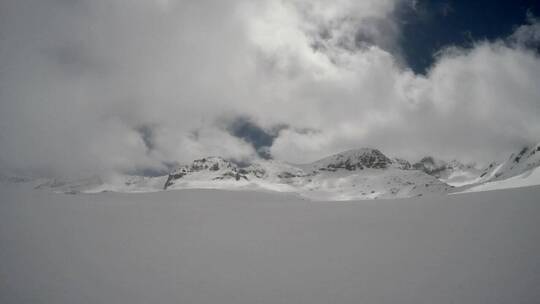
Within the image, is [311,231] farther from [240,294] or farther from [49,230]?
[49,230]

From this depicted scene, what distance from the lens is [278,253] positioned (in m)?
4.68

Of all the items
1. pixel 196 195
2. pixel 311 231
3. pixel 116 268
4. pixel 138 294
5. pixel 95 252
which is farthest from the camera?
pixel 196 195

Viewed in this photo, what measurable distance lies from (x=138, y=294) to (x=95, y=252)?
4.08ft

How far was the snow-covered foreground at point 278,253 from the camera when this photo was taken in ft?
12.3

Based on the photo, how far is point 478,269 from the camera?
3957 mm

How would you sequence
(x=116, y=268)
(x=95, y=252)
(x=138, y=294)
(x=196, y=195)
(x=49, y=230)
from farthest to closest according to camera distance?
(x=196, y=195) < (x=49, y=230) < (x=95, y=252) < (x=116, y=268) < (x=138, y=294)

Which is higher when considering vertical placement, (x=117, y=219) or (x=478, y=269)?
(x=117, y=219)

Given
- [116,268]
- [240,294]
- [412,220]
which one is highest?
[412,220]

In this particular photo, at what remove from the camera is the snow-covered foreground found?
375cm

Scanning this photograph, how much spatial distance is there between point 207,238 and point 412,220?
11.8ft

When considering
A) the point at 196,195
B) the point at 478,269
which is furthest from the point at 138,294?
the point at 196,195

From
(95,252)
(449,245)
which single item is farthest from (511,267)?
Result: (95,252)

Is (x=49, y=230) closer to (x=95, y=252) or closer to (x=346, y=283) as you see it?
(x=95, y=252)

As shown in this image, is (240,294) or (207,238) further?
(207,238)
